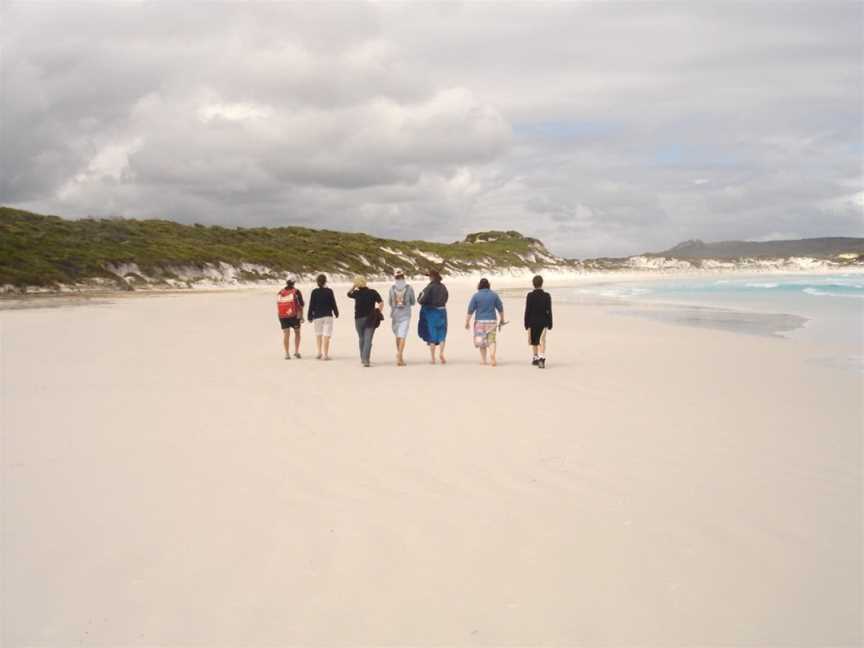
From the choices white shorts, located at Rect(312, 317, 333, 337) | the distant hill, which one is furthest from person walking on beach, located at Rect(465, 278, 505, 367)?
the distant hill

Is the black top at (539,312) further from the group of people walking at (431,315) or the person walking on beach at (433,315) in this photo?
the person walking on beach at (433,315)

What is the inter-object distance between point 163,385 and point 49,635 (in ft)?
24.4

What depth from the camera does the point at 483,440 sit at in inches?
291

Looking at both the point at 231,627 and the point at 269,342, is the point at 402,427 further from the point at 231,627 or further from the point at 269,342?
the point at 269,342

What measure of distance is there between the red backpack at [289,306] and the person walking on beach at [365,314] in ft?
4.74

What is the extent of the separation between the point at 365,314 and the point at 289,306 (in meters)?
1.99

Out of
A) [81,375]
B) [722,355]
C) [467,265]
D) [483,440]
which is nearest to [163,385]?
[81,375]

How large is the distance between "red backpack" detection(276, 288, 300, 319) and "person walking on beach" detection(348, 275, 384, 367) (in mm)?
1443

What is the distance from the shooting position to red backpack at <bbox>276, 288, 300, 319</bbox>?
14.9m

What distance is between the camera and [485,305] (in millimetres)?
13852

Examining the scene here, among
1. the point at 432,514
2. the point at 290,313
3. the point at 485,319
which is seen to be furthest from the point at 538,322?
the point at 432,514

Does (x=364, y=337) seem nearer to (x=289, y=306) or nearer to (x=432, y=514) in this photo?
(x=289, y=306)

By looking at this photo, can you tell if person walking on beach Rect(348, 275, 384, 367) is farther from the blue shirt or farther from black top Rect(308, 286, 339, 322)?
the blue shirt

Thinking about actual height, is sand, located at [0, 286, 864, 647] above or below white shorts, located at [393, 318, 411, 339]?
below
